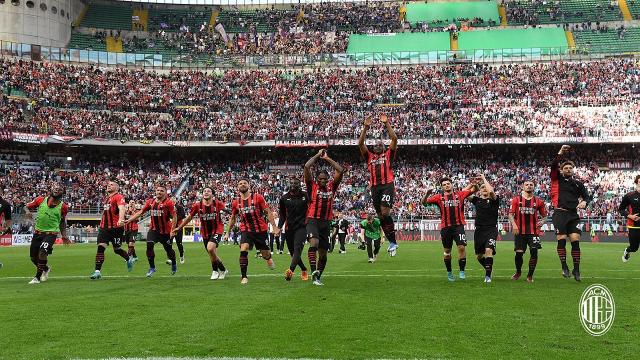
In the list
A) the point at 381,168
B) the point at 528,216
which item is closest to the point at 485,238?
the point at 528,216

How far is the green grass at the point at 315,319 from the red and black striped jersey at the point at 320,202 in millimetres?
1676

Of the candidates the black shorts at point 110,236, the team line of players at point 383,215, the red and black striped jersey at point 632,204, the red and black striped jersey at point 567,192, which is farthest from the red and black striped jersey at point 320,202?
the red and black striped jersey at point 632,204

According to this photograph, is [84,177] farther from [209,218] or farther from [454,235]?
[454,235]

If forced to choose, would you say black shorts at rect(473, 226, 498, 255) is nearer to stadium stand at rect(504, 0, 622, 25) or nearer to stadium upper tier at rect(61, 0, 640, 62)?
stadium upper tier at rect(61, 0, 640, 62)

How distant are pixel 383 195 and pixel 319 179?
1.60 meters

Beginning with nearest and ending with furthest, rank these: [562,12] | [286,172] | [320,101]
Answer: [286,172]
[320,101]
[562,12]

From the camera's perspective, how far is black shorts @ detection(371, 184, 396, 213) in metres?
17.1

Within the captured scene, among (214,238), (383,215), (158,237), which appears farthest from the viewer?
(158,237)

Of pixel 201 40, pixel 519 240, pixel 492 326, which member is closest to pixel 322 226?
pixel 519 240

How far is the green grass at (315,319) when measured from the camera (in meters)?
9.10

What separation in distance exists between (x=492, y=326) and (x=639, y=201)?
398 inches

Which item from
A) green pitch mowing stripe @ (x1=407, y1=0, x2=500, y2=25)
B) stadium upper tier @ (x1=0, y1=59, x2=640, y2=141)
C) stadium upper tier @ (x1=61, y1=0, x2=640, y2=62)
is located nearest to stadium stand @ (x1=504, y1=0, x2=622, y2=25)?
stadium upper tier @ (x1=61, y1=0, x2=640, y2=62)

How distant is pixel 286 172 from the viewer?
73188mm

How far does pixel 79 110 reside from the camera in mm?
72938
